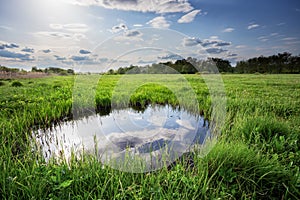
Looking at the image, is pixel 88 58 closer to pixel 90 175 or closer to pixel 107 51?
pixel 107 51

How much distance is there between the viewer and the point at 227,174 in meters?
2.50

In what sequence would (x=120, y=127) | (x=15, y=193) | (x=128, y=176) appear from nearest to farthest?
(x=15, y=193)
(x=128, y=176)
(x=120, y=127)

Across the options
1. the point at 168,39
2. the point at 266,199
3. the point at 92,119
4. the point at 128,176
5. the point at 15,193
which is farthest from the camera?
the point at 92,119

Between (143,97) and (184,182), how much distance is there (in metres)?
6.76

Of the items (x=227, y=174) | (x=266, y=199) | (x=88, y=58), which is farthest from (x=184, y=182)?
(x=88, y=58)

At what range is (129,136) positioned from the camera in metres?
4.54

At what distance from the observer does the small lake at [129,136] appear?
3514mm

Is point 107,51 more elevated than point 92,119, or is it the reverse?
point 107,51

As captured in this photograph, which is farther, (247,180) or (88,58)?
(88,58)

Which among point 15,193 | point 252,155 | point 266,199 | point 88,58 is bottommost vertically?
point 266,199

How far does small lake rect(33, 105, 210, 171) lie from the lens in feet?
11.5

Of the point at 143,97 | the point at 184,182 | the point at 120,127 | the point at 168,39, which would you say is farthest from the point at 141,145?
the point at 143,97

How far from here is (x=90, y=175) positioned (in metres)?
2.36

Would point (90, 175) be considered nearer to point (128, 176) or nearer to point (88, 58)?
point (128, 176)
